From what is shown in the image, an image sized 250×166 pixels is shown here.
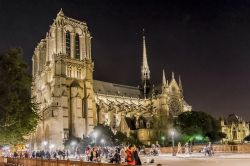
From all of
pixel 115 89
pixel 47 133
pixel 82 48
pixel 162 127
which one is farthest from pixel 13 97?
pixel 115 89

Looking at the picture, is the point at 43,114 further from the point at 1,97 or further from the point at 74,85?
the point at 1,97

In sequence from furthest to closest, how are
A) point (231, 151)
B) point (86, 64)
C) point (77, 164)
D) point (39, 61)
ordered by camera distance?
point (39, 61) < point (86, 64) < point (231, 151) < point (77, 164)

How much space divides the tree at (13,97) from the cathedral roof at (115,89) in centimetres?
7953

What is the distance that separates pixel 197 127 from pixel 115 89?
46507 millimetres

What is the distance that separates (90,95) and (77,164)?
81.9 meters

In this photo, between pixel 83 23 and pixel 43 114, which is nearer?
pixel 43 114

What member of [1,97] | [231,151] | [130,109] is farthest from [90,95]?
[1,97]

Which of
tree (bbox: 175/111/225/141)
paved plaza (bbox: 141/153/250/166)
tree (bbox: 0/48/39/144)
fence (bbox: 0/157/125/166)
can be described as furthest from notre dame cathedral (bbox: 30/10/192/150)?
paved plaza (bbox: 141/153/250/166)

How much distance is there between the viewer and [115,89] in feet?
433

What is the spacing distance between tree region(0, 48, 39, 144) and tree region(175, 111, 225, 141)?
60088 millimetres

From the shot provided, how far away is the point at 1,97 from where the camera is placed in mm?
37281

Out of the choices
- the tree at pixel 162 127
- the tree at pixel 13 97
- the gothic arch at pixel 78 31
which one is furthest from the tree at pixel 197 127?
the tree at pixel 13 97

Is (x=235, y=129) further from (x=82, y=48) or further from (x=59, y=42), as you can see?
(x=59, y=42)

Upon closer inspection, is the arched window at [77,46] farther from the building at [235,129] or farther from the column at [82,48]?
the building at [235,129]
